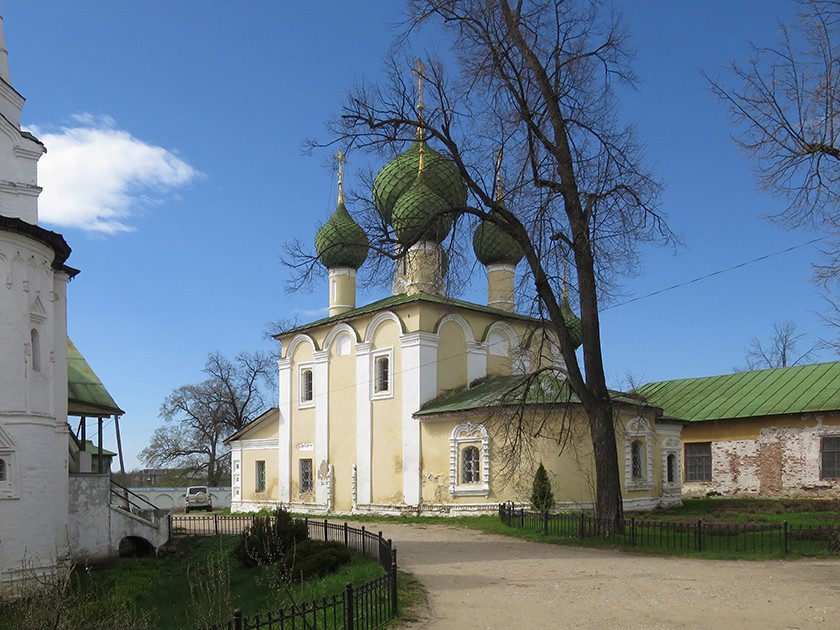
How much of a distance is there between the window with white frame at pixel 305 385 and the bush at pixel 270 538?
13632 mm

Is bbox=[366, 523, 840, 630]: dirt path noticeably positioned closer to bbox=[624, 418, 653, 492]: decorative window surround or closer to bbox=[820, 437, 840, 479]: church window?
bbox=[624, 418, 653, 492]: decorative window surround

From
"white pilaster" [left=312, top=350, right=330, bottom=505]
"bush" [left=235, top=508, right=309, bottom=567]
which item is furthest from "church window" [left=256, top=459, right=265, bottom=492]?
"bush" [left=235, top=508, right=309, bottom=567]

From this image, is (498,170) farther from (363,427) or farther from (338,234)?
(338,234)

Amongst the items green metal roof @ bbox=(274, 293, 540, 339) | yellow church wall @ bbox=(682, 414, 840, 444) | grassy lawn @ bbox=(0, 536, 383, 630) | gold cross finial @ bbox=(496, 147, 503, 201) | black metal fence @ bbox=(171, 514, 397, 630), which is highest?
gold cross finial @ bbox=(496, 147, 503, 201)

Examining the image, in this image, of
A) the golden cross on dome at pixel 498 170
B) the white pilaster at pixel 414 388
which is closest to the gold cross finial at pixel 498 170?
the golden cross on dome at pixel 498 170

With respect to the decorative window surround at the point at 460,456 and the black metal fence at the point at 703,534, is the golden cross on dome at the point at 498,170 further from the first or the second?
the decorative window surround at the point at 460,456

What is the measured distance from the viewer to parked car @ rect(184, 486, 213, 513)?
1405 inches

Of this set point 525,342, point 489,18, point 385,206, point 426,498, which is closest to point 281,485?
point 426,498

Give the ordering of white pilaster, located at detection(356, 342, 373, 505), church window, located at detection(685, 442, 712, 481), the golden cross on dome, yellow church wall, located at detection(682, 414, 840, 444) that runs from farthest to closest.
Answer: church window, located at detection(685, 442, 712, 481) < white pilaster, located at detection(356, 342, 373, 505) < yellow church wall, located at detection(682, 414, 840, 444) < the golden cross on dome

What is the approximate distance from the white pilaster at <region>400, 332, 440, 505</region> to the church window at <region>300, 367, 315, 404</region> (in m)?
5.14

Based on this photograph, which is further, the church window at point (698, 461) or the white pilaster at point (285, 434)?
the white pilaster at point (285, 434)

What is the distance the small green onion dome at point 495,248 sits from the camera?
94.0 feet

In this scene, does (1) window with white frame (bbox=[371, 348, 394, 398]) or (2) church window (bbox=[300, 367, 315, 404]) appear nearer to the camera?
(1) window with white frame (bbox=[371, 348, 394, 398])

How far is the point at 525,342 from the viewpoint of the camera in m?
17.8
